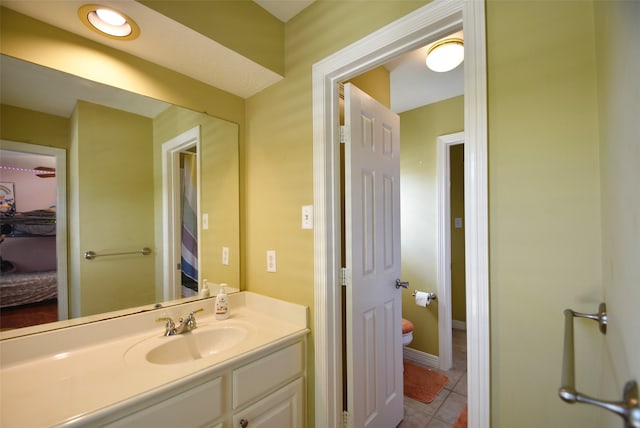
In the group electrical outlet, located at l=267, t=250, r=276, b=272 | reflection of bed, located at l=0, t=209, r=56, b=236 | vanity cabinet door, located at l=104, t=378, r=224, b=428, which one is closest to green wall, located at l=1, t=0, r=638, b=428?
reflection of bed, located at l=0, t=209, r=56, b=236

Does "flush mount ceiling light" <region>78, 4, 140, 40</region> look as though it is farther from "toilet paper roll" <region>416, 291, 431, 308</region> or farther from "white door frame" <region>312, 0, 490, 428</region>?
"toilet paper roll" <region>416, 291, 431, 308</region>

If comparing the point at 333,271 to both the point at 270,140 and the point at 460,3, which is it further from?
the point at 460,3

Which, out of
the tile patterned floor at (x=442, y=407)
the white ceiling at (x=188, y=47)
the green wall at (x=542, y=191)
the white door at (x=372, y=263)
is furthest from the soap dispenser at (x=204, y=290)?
the tile patterned floor at (x=442, y=407)

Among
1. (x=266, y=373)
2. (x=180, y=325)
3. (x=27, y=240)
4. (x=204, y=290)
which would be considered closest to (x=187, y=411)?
(x=266, y=373)

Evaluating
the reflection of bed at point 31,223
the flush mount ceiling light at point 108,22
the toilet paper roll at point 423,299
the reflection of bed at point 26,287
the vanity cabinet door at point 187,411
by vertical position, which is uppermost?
the flush mount ceiling light at point 108,22

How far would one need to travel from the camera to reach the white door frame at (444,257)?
8.18 feet

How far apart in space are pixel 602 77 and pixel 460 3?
54 centimetres

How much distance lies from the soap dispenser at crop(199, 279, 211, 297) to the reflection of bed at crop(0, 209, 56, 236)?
0.74 meters

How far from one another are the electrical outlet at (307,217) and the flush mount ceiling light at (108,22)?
43.8 inches

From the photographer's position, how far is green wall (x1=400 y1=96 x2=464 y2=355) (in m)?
2.55

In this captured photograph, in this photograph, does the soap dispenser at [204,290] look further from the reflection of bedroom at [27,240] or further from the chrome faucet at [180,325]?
the reflection of bedroom at [27,240]

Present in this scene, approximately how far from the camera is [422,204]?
2.67 metres

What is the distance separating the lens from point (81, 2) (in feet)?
3.30

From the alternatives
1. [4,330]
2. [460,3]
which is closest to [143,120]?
[4,330]
